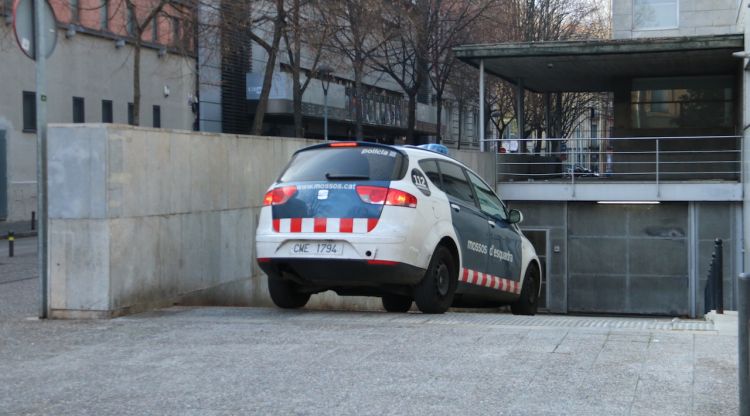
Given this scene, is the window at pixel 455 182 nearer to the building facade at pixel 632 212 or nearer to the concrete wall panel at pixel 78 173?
the concrete wall panel at pixel 78 173

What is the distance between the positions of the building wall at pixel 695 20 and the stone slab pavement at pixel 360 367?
2107 cm

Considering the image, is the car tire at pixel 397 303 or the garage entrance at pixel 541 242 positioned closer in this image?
the car tire at pixel 397 303

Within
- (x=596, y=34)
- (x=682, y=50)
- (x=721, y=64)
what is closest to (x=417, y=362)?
(x=682, y=50)

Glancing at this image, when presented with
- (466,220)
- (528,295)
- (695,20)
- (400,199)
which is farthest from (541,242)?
(400,199)

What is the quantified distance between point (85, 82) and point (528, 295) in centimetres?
2586

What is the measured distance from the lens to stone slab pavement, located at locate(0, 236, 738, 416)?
5637 millimetres

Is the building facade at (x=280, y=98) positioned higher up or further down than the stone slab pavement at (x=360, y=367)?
higher up

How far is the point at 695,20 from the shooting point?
1120 inches

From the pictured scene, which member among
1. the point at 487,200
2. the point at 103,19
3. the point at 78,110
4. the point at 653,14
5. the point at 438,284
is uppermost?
the point at 103,19

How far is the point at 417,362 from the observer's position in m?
6.84

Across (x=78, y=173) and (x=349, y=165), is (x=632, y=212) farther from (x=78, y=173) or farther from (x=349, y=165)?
(x=78, y=173)

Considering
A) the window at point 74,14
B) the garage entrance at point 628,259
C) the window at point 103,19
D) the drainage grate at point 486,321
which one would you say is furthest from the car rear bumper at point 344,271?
the window at point 103,19

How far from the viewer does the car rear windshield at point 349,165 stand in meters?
9.51

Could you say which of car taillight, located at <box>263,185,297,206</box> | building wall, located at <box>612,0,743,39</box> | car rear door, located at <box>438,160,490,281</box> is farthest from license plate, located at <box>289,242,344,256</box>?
building wall, located at <box>612,0,743,39</box>
